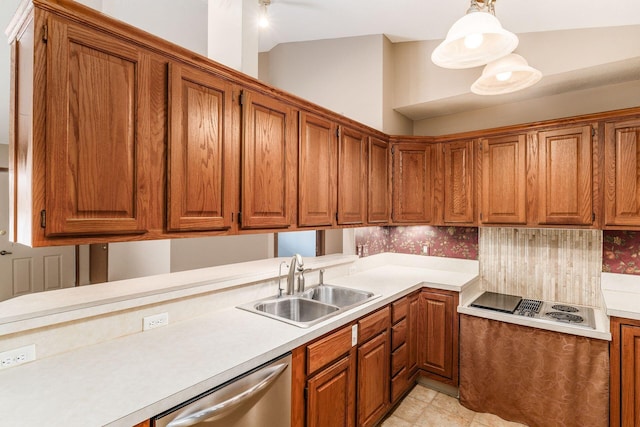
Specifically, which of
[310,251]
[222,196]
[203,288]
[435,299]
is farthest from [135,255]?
[435,299]

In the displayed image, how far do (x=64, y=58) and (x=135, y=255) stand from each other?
241cm

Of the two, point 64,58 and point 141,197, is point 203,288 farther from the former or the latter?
point 64,58

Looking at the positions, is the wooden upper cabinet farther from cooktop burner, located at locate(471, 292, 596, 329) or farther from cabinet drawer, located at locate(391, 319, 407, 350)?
cooktop burner, located at locate(471, 292, 596, 329)

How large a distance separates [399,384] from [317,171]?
1.79m

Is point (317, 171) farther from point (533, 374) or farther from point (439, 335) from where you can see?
point (533, 374)

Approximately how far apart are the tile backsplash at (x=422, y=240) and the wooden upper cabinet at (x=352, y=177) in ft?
1.67

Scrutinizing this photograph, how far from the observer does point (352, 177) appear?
2711 millimetres

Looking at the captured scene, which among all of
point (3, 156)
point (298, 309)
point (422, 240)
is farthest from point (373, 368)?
point (3, 156)

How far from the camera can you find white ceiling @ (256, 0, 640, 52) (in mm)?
2201

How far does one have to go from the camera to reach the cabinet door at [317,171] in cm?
221

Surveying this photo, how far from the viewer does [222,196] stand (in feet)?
5.60

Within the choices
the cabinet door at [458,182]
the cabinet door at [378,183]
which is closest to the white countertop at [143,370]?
the cabinet door at [378,183]

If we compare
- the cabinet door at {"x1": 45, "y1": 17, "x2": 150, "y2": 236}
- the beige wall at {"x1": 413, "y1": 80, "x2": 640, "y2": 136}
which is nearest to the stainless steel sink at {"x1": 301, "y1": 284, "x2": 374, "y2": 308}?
the cabinet door at {"x1": 45, "y1": 17, "x2": 150, "y2": 236}

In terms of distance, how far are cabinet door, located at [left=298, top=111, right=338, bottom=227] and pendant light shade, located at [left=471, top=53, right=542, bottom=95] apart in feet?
3.54
